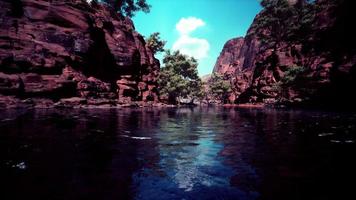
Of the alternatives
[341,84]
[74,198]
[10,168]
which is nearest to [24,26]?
[10,168]

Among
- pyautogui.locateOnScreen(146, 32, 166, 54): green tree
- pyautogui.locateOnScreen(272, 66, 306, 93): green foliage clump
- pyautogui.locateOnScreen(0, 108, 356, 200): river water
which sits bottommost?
pyautogui.locateOnScreen(0, 108, 356, 200): river water

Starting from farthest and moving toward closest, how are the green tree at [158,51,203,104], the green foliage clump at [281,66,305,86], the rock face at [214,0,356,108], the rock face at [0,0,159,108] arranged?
the green tree at [158,51,203,104], the green foliage clump at [281,66,305,86], the rock face at [214,0,356,108], the rock face at [0,0,159,108]

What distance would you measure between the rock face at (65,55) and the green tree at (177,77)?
17.8m

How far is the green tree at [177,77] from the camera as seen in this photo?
59.9 metres

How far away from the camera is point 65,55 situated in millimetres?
29672

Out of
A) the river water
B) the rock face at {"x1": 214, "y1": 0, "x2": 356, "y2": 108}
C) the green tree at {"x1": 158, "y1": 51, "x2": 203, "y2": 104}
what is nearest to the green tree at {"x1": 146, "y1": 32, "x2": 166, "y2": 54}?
the green tree at {"x1": 158, "y1": 51, "x2": 203, "y2": 104}

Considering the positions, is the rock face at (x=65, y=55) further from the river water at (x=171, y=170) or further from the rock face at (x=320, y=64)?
the rock face at (x=320, y=64)

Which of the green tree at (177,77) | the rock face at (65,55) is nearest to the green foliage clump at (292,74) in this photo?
the rock face at (65,55)

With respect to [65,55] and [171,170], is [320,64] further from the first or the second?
[171,170]

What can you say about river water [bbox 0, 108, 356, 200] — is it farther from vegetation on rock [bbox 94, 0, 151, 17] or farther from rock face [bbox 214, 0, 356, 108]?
vegetation on rock [bbox 94, 0, 151, 17]

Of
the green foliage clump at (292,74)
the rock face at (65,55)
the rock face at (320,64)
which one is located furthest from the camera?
the green foliage clump at (292,74)

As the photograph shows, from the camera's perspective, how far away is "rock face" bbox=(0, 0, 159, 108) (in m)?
25.4

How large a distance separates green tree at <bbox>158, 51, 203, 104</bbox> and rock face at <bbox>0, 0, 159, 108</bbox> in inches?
699

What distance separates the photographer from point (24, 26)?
2788 cm
